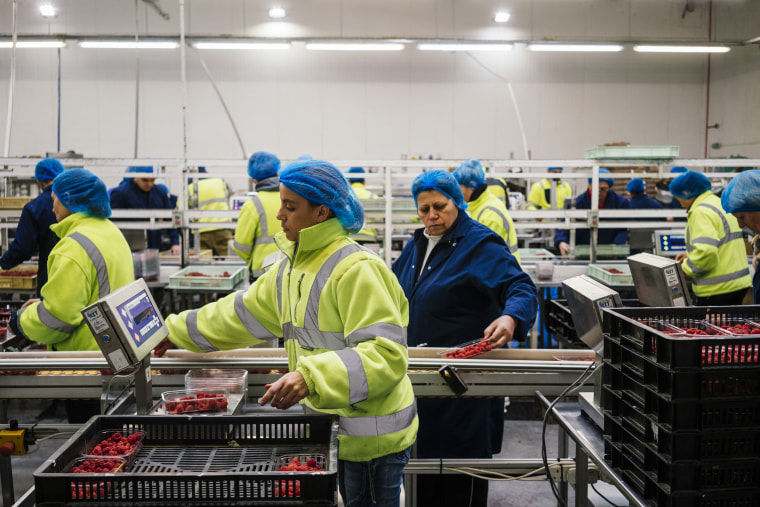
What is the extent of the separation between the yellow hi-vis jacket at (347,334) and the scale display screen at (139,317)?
36cm

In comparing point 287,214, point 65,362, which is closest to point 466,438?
point 287,214

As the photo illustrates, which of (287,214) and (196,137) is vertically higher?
(196,137)

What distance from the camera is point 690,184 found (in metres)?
4.50

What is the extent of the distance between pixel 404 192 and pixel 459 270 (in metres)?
6.17

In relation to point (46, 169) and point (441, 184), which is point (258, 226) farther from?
point (441, 184)

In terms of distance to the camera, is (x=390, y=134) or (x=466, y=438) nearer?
(x=466, y=438)

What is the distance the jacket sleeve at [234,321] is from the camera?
6.35 feet

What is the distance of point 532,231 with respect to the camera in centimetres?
906

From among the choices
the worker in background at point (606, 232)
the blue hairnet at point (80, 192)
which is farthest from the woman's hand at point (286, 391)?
the worker in background at point (606, 232)

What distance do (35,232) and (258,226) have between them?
1.46 m

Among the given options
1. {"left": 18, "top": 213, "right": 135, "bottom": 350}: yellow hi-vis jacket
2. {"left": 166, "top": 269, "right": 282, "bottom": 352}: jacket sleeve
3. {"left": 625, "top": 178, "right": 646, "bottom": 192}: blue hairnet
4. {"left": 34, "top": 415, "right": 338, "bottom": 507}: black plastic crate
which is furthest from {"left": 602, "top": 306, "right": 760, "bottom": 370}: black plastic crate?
{"left": 625, "top": 178, "right": 646, "bottom": 192}: blue hairnet

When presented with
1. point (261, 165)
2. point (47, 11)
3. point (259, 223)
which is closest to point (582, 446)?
point (259, 223)

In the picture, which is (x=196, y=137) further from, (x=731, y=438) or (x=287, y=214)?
(x=731, y=438)

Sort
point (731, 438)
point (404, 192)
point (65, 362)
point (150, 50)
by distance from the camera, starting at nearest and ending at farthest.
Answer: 1. point (731, 438)
2. point (65, 362)
3. point (404, 192)
4. point (150, 50)
